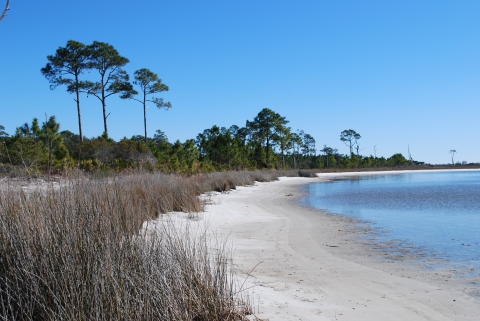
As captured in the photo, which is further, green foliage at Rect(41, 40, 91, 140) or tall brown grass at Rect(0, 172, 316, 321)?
green foliage at Rect(41, 40, 91, 140)

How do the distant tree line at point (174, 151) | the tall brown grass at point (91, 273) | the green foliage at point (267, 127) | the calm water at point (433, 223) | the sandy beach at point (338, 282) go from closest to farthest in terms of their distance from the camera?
the tall brown grass at point (91, 273) < the sandy beach at point (338, 282) < the calm water at point (433, 223) < the distant tree line at point (174, 151) < the green foliage at point (267, 127)

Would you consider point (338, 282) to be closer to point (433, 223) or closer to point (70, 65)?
point (433, 223)

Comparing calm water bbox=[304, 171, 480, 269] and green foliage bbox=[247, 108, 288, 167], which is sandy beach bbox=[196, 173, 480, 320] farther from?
green foliage bbox=[247, 108, 288, 167]

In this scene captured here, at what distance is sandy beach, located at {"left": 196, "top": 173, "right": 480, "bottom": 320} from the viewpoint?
3.75 metres

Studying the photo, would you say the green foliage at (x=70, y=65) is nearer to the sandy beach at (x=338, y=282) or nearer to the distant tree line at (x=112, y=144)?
the distant tree line at (x=112, y=144)

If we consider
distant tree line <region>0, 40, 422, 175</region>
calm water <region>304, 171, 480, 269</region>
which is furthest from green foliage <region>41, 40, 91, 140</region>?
calm water <region>304, 171, 480, 269</region>

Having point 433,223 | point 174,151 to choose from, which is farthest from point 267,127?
Answer: point 433,223

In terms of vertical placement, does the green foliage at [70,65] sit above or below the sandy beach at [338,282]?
above

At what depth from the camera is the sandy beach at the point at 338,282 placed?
3752 millimetres

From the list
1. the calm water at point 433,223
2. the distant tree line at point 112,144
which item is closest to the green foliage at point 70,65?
the distant tree line at point 112,144

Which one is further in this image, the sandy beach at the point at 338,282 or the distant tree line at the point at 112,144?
the distant tree line at the point at 112,144

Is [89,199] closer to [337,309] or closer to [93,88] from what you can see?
[337,309]

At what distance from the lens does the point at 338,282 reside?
4.85 metres

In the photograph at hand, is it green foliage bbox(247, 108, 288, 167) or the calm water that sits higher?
green foliage bbox(247, 108, 288, 167)
